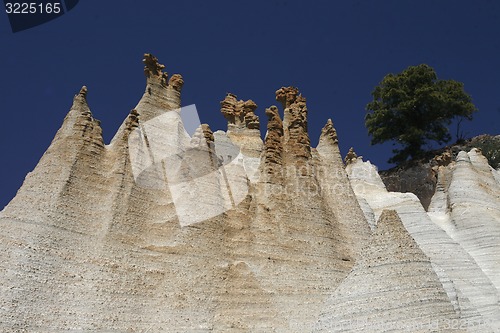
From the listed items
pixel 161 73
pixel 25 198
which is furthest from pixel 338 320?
pixel 161 73

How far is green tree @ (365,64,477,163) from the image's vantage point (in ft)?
130

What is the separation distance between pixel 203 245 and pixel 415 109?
30513 mm

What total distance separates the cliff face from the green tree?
843 inches

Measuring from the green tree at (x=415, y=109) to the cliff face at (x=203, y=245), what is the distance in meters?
21.4

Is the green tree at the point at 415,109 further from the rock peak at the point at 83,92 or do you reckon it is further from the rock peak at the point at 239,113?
the rock peak at the point at 83,92

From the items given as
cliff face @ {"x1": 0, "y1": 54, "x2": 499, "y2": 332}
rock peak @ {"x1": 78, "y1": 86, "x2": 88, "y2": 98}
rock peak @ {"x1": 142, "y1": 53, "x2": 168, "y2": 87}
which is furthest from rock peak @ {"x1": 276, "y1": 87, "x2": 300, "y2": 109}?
rock peak @ {"x1": 78, "y1": 86, "x2": 88, "y2": 98}

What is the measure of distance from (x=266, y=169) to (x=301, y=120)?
2.83 meters

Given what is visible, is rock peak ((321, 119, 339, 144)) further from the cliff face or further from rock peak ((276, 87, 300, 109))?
rock peak ((276, 87, 300, 109))

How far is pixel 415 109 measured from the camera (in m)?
40.4

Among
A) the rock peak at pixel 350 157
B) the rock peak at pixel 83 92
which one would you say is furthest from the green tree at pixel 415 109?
the rock peak at pixel 83 92

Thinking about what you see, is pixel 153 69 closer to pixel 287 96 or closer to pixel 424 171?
pixel 287 96

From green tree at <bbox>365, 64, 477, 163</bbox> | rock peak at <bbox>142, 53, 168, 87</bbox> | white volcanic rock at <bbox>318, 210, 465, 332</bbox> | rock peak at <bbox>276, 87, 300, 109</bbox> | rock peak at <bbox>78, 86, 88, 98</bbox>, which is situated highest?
green tree at <bbox>365, 64, 477, 163</bbox>

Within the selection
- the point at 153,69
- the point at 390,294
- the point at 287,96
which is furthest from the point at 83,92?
the point at 390,294

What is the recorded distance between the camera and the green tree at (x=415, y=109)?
39.5 meters
